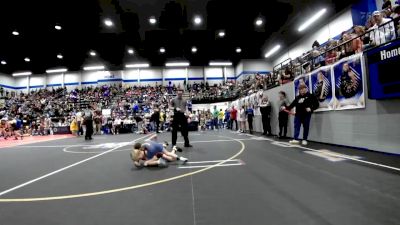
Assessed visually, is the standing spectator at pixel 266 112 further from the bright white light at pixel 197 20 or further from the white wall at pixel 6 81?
the white wall at pixel 6 81

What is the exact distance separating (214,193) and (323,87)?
6.58m

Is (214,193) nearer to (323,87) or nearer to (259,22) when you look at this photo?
(323,87)

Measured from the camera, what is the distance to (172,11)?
18.8 metres

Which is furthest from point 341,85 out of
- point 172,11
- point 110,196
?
point 172,11

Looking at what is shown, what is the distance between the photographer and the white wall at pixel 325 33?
19.0 m

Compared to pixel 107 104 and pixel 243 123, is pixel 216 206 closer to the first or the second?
pixel 243 123

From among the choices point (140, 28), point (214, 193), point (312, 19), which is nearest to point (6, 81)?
point (140, 28)

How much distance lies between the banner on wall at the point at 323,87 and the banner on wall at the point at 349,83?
0.83 ft

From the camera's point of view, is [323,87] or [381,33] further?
[323,87]

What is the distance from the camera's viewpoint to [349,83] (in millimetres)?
7203

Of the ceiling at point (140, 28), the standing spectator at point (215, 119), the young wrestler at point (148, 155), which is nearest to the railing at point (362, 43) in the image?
the young wrestler at point (148, 155)

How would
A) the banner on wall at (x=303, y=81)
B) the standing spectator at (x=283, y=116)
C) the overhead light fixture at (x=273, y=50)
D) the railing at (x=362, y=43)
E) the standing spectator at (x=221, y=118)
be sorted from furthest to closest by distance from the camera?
the overhead light fixture at (x=273, y=50), the standing spectator at (x=221, y=118), the standing spectator at (x=283, y=116), the banner on wall at (x=303, y=81), the railing at (x=362, y=43)

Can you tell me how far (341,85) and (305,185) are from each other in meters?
4.98

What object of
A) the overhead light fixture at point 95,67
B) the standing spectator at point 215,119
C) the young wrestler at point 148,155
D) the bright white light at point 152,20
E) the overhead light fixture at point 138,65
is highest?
the overhead light fixture at point 138,65
